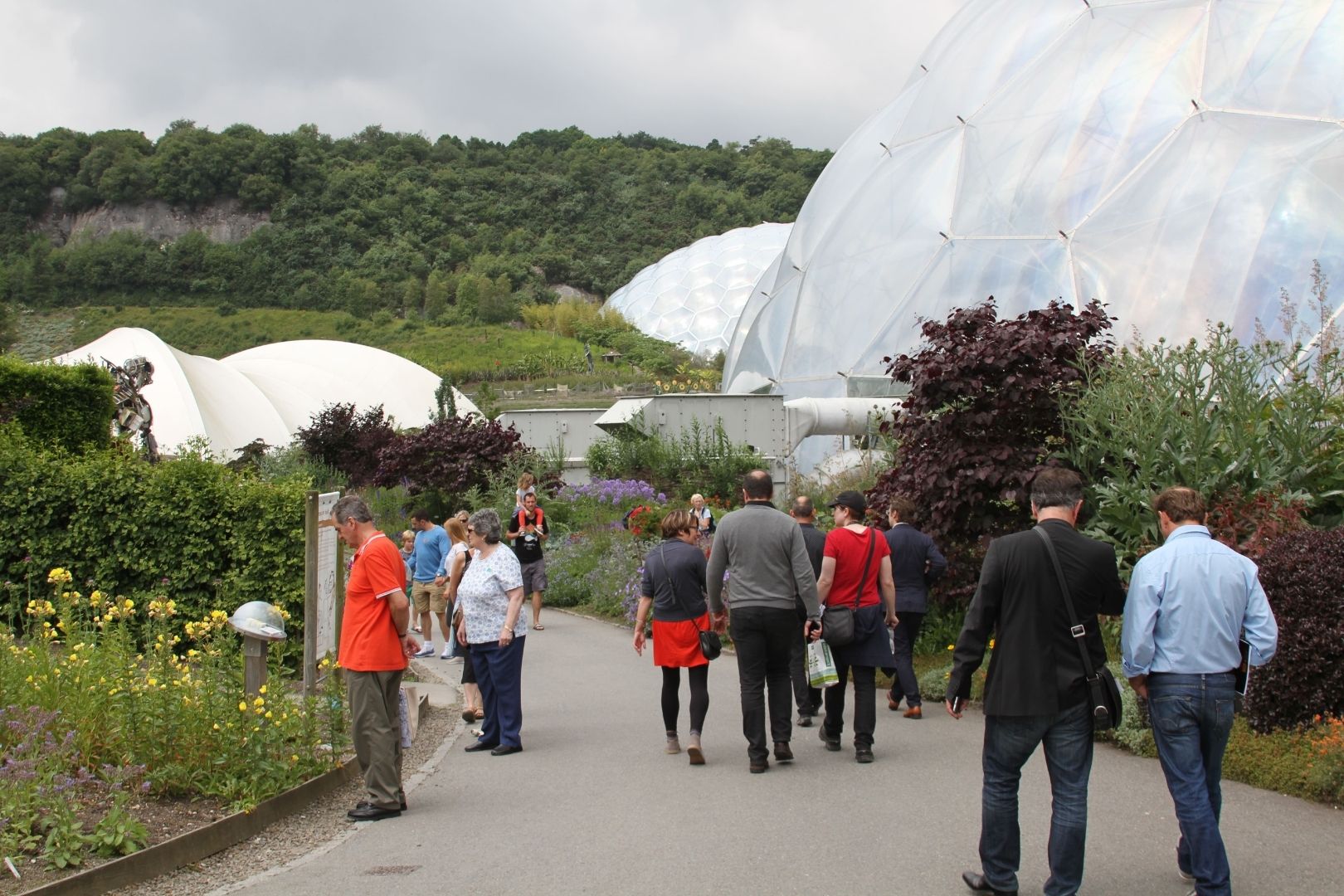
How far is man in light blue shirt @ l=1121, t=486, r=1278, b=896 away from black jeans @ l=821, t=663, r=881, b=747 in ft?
9.58

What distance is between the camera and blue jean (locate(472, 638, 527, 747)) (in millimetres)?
8219

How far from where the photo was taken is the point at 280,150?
99.4m

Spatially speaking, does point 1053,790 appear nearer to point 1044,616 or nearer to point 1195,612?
point 1044,616

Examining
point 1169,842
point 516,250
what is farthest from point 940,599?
point 516,250

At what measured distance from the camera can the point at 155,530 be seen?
11.9 metres

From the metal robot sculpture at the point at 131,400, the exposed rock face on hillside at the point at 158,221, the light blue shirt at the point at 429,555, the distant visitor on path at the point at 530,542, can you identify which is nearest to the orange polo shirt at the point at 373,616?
the light blue shirt at the point at 429,555

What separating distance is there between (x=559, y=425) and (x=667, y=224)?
71393 millimetres

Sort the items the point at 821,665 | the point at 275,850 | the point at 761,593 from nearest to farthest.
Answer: the point at 275,850 < the point at 761,593 < the point at 821,665

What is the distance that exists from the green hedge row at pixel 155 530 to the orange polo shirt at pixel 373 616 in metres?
4.95

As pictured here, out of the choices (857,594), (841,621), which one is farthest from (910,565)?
(841,621)

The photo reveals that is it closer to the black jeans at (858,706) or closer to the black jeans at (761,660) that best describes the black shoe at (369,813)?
the black jeans at (761,660)

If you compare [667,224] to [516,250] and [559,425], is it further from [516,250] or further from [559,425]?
[559,425]

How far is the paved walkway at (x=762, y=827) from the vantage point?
5.38m

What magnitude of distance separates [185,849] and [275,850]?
1.59 feet
